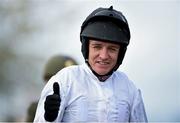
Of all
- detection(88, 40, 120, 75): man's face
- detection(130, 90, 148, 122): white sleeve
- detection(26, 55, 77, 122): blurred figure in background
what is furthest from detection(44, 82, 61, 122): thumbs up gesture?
detection(26, 55, 77, 122): blurred figure in background

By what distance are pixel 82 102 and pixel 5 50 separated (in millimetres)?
8699

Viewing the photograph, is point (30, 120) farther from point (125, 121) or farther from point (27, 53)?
point (27, 53)

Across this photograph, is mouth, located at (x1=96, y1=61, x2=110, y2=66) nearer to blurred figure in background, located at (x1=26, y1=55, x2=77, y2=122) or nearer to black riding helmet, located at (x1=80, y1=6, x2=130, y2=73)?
black riding helmet, located at (x1=80, y1=6, x2=130, y2=73)

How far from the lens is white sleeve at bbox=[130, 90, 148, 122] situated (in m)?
4.85

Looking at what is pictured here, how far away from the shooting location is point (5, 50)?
43.5 ft

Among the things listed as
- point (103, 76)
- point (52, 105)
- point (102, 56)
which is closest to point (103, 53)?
point (102, 56)

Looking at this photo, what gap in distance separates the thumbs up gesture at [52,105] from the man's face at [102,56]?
30 centimetres

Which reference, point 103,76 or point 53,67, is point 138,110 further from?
point 53,67

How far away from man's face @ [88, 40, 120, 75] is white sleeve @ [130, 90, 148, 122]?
268 millimetres

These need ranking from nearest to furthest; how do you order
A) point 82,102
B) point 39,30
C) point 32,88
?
point 82,102 < point 32,88 < point 39,30

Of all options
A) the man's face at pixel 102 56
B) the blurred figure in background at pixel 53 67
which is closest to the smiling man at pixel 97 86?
the man's face at pixel 102 56

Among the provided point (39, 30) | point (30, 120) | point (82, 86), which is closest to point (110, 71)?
point (82, 86)

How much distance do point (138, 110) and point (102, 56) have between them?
1.44ft

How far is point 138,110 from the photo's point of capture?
489cm
